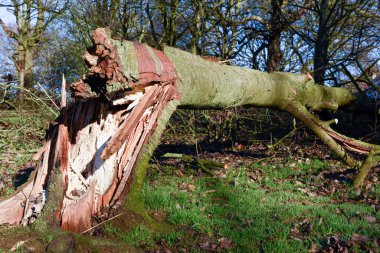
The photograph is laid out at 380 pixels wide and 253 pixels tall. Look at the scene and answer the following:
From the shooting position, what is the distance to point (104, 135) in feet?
13.2

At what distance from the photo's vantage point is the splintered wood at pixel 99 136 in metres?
3.74

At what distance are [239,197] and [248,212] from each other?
66cm

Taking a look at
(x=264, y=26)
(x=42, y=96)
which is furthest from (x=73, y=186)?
(x=264, y=26)

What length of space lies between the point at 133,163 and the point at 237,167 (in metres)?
3.72

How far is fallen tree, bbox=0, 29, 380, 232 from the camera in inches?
147

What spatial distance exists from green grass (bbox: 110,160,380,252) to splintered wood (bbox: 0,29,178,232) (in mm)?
581

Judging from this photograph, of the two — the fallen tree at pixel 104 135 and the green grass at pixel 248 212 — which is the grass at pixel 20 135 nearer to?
the green grass at pixel 248 212

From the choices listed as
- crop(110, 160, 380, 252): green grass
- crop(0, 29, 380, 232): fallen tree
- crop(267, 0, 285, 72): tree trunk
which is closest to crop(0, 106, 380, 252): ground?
crop(110, 160, 380, 252): green grass

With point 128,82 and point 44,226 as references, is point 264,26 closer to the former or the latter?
point 128,82

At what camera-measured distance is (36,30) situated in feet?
59.7

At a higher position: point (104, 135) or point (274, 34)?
point (274, 34)

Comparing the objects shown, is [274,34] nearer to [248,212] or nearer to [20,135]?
[20,135]

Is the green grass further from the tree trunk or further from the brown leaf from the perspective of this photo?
the tree trunk

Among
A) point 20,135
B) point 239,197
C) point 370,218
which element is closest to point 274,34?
point 20,135
